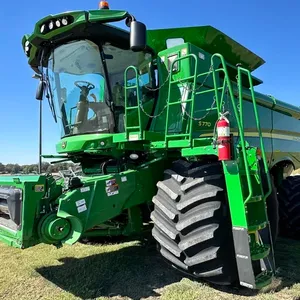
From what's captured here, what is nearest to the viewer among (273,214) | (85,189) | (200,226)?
(200,226)

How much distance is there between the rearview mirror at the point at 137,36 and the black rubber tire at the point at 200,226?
57.7 inches

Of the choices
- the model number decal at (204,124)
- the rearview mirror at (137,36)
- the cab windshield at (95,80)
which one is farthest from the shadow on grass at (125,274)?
the rearview mirror at (137,36)

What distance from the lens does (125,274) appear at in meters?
4.20

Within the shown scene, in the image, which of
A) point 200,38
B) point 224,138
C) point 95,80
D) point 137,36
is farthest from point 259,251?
point 200,38

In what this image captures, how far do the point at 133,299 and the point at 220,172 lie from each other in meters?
1.60

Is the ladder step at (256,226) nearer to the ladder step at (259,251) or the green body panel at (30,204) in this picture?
the ladder step at (259,251)

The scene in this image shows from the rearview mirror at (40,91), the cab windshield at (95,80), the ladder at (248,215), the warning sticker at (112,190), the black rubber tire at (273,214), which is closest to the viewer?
the ladder at (248,215)

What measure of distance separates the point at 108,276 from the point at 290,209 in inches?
144

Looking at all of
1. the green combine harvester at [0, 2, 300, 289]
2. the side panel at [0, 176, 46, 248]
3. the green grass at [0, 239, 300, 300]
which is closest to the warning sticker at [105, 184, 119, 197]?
the green combine harvester at [0, 2, 300, 289]

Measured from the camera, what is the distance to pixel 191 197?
359 centimetres

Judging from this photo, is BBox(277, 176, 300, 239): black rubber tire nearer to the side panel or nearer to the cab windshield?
the cab windshield

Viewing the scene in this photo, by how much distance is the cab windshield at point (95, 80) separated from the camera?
4.52 meters

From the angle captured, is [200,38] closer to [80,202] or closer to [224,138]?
[224,138]

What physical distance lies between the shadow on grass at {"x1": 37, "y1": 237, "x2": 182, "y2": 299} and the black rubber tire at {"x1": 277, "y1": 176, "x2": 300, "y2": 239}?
2.69m
